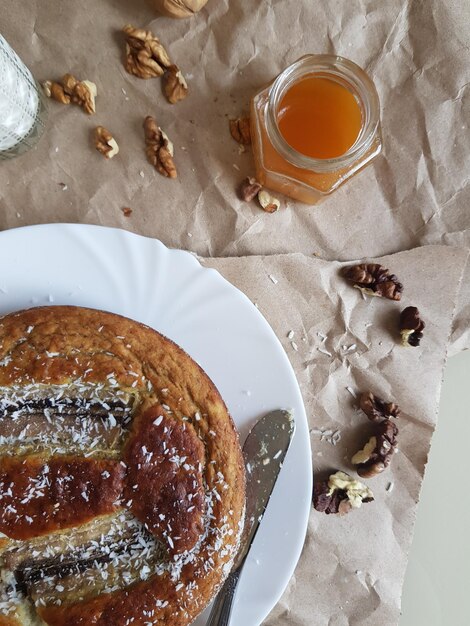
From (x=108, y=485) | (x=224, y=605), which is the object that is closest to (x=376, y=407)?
(x=224, y=605)

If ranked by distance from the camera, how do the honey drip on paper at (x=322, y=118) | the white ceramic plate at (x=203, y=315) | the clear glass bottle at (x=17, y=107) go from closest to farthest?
the clear glass bottle at (x=17, y=107) < the white ceramic plate at (x=203, y=315) < the honey drip on paper at (x=322, y=118)

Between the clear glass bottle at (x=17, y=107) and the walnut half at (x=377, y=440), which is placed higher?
the clear glass bottle at (x=17, y=107)

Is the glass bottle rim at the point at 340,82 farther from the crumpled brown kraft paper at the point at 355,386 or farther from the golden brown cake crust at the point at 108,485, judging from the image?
the golden brown cake crust at the point at 108,485

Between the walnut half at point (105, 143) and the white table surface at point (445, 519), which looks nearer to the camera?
the walnut half at point (105, 143)

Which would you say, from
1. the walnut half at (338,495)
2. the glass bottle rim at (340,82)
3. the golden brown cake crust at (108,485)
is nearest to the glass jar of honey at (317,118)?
the glass bottle rim at (340,82)

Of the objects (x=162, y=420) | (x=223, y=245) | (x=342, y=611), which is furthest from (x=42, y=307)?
(x=342, y=611)

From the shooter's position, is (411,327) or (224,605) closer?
(224,605)

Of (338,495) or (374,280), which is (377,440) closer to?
(338,495)
